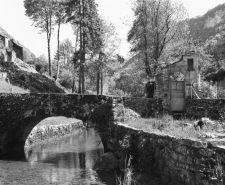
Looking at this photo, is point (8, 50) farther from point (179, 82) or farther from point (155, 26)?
point (179, 82)

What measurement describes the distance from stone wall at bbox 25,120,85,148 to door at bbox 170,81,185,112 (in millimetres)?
11282

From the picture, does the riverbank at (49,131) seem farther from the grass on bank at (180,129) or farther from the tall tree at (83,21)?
the grass on bank at (180,129)

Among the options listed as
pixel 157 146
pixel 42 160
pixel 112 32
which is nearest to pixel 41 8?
pixel 112 32

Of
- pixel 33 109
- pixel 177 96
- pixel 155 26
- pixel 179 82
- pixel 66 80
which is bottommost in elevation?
pixel 33 109

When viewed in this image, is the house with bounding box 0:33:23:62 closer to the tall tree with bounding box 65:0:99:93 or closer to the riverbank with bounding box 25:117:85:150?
the tall tree with bounding box 65:0:99:93

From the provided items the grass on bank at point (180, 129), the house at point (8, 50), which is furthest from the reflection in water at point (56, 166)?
the house at point (8, 50)

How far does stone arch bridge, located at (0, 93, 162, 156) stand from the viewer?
16.3 m

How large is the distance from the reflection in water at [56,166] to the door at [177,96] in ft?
17.2

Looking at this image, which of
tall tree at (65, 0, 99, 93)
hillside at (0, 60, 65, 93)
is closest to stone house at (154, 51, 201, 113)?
tall tree at (65, 0, 99, 93)

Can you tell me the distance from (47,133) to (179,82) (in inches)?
481

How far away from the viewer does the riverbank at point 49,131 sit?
2242 cm

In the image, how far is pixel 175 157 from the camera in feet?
28.8

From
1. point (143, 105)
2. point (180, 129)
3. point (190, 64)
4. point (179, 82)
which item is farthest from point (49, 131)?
point (180, 129)

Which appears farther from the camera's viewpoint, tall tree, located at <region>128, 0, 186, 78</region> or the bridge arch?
tall tree, located at <region>128, 0, 186, 78</region>
